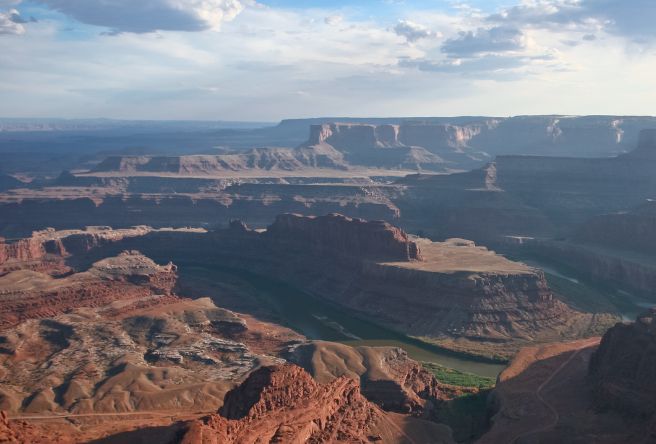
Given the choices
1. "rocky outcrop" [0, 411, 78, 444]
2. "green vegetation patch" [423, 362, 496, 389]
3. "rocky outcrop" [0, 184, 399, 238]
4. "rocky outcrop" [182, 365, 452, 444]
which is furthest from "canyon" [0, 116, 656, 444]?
"rocky outcrop" [0, 184, 399, 238]

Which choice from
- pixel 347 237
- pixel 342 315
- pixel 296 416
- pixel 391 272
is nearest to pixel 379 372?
pixel 296 416

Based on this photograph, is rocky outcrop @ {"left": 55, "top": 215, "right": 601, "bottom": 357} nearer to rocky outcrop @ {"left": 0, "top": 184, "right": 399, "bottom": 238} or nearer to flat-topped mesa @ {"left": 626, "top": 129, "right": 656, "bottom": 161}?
rocky outcrop @ {"left": 0, "top": 184, "right": 399, "bottom": 238}

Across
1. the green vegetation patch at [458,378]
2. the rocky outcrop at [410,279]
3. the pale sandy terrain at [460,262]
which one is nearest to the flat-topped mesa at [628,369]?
the green vegetation patch at [458,378]

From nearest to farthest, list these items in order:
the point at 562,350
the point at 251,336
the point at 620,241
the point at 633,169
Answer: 1. the point at 562,350
2. the point at 251,336
3. the point at 620,241
4. the point at 633,169

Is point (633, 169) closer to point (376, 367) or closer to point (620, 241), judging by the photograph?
point (620, 241)

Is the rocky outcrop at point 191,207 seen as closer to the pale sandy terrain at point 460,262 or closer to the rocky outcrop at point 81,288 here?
the pale sandy terrain at point 460,262

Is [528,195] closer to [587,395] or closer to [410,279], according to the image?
[410,279]

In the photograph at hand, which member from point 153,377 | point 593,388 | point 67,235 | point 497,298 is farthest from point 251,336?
point 67,235

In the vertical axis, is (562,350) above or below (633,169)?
below
